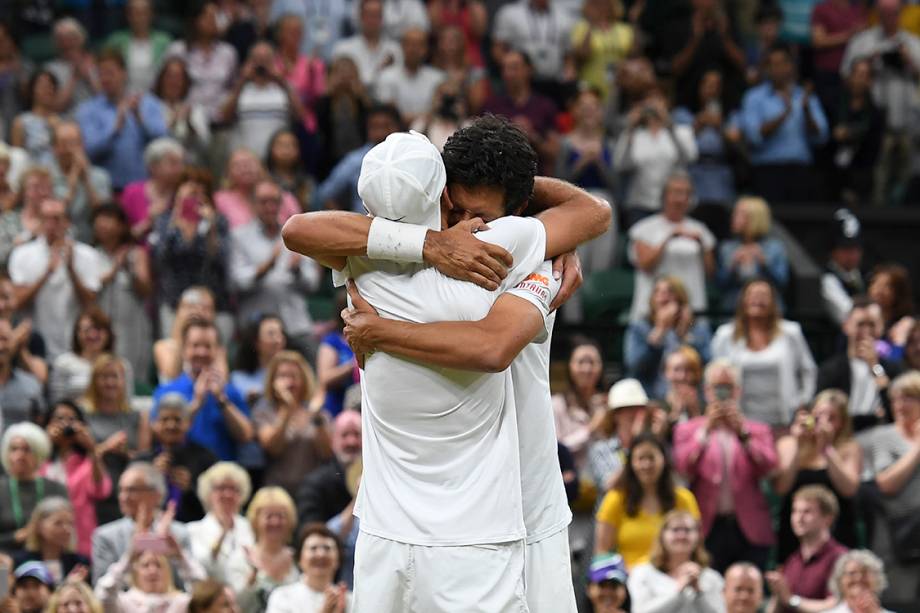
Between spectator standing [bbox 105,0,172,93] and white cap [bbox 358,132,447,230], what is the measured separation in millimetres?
9212

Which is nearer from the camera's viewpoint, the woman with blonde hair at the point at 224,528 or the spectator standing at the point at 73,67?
the woman with blonde hair at the point at 224,528

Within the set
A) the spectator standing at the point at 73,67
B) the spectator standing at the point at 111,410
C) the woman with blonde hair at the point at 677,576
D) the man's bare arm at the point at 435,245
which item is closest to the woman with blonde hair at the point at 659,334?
the woman with blonde hair at the point at 677,576

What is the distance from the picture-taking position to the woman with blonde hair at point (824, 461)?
10250 mm

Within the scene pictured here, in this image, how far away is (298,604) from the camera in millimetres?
8914

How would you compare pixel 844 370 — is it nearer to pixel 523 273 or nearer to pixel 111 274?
pixel 111 274

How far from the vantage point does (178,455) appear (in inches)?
404

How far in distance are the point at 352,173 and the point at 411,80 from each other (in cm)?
168

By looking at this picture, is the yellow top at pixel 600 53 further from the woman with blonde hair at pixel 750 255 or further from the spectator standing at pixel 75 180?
the spectator standing at pixel 75 180

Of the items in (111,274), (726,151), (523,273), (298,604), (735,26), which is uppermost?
(735,26)

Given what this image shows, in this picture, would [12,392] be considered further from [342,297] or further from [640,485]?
[640,485]

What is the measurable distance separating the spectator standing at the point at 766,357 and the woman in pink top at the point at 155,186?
11.9ft

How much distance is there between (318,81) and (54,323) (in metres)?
3.49

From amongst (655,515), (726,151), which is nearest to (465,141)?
(655,515)

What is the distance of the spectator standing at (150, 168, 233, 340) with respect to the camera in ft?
38.4
